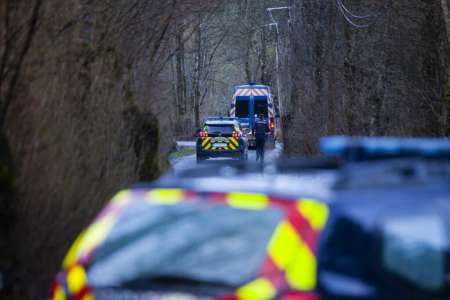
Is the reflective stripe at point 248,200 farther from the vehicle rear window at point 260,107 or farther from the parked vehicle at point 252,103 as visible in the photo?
the vehicle rear window at point 260,107

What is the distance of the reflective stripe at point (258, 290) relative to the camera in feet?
14.2

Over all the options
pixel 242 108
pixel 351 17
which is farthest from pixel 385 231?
pixel 242 108

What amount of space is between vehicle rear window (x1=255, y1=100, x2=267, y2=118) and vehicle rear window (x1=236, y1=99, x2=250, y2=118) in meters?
0.45

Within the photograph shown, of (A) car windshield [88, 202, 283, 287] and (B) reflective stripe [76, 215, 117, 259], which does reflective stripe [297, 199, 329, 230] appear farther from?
(B) reflective stripe [76, 215, 117, 259]

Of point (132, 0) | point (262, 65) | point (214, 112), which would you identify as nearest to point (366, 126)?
point (132, 0)

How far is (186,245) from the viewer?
4809 millimetres

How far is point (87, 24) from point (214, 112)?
72.7m

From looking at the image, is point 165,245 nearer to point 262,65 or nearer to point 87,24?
point 87,24

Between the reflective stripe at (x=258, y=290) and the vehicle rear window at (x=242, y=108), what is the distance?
159 feet

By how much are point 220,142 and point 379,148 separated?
31679 mm

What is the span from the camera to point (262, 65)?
6875 cm

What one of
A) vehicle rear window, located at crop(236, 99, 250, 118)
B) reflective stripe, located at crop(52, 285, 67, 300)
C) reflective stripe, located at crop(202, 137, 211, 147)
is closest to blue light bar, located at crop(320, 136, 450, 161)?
reflective stripe, located at crop(52, 285, 67, 300)

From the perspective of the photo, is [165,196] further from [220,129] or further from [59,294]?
[220,129]

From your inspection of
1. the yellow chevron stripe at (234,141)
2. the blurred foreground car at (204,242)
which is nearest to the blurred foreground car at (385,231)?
the blurred foreground car at (204,242)
